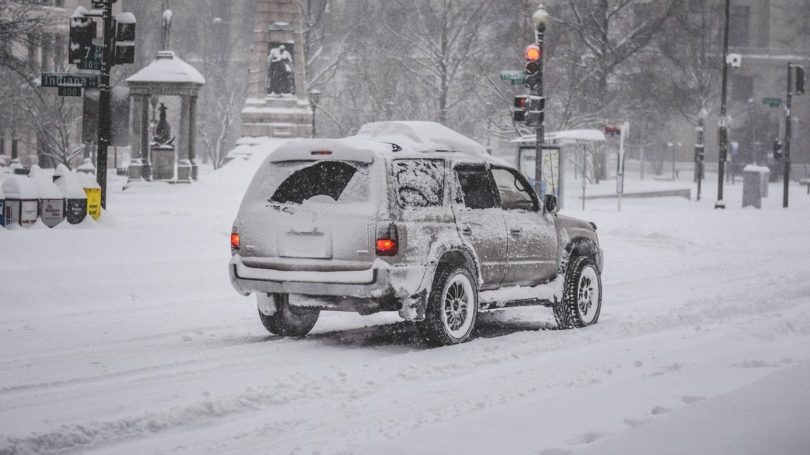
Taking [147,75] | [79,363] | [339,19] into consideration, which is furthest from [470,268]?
[339,19]

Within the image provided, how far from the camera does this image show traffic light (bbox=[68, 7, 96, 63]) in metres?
16.7

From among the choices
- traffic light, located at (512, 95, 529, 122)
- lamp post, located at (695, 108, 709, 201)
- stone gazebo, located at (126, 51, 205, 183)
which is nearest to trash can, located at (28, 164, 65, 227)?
traffic light, located at (512, 95, 529, 122)

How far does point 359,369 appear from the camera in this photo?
904cm

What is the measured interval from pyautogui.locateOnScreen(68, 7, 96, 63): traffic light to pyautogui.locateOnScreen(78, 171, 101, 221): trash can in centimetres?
186

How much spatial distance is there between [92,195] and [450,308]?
8839 millimetres

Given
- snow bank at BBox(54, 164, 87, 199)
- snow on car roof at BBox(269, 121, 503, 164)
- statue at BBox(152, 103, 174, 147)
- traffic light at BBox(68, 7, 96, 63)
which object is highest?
traffic light at BBox(68, 7, 96, 63)

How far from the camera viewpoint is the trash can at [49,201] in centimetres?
1623

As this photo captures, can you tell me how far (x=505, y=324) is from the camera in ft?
40.2

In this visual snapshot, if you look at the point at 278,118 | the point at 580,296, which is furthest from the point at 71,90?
the point at 278,118

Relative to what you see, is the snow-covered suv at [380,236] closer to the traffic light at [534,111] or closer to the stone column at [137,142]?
the traffic light at [534,111]

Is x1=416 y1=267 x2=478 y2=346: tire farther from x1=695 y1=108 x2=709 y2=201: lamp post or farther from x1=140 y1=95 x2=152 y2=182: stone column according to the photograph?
x1=695 y1=108 x2=709 y2=201: lamp post

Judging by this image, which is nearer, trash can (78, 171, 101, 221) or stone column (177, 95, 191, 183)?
trash can (78, 171, 101, 221)

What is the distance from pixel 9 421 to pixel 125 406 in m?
0.77

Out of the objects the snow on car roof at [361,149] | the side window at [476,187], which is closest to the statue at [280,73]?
the snow on car roof at [361,149]
